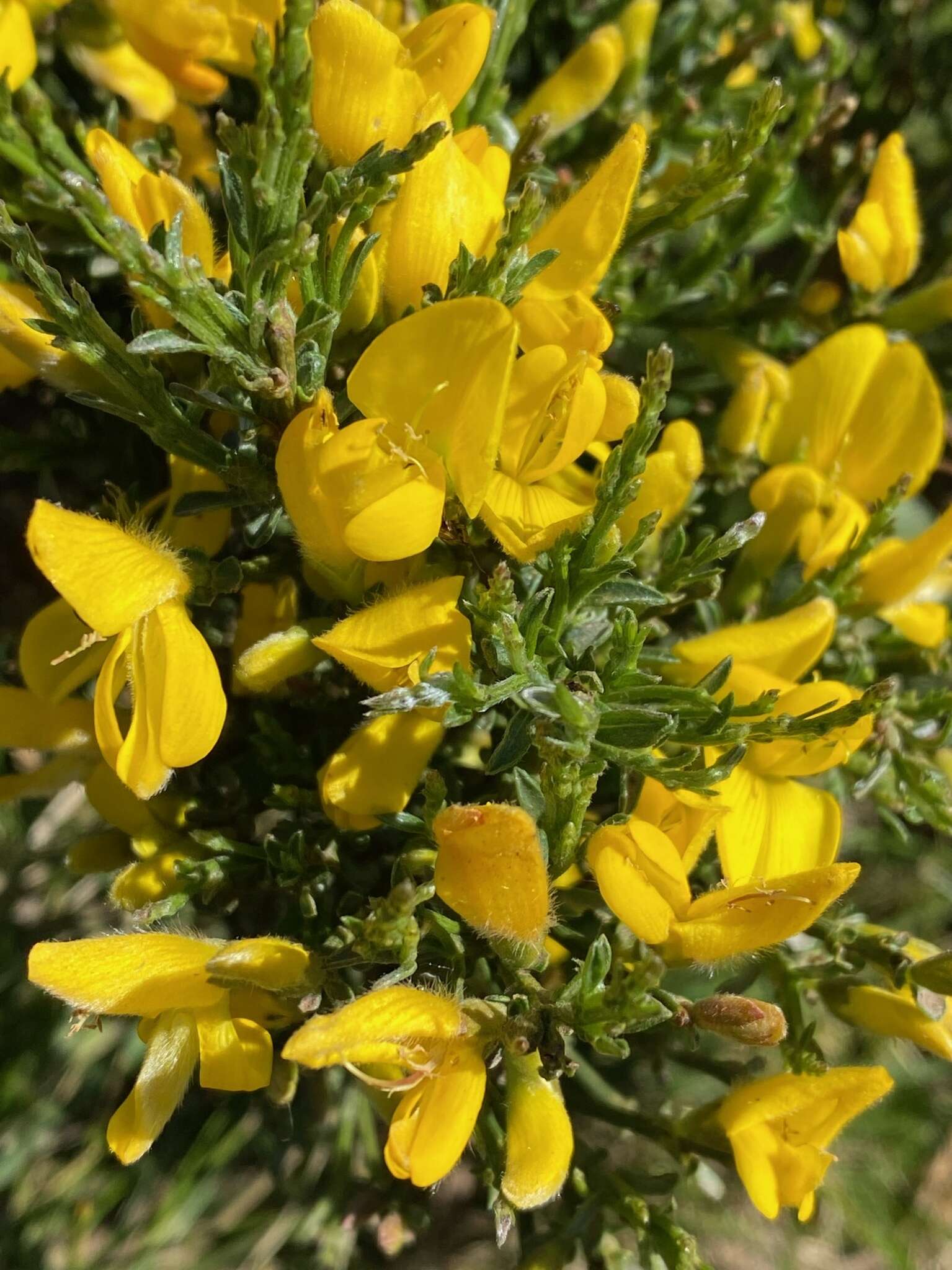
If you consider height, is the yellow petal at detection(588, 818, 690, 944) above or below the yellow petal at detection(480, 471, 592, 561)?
below

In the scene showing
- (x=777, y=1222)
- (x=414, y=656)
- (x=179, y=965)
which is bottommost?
(x=777, y=1222)

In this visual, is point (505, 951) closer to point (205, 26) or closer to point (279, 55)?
point (279, 55)

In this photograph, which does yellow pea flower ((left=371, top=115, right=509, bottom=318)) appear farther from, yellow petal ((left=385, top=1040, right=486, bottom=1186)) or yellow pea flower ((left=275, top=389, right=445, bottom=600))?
yellow petal ((left=385, top=1040, right=486, bottom=1186))

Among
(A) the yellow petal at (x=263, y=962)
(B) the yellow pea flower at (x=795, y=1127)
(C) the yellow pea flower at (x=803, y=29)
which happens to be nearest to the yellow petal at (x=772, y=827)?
(B) the yellow pea flower at (x=795, y=1127)

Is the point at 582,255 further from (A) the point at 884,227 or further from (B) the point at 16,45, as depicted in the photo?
(B) the point at 16,45

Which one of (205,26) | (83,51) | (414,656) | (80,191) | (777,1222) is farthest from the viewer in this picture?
(777,1222)

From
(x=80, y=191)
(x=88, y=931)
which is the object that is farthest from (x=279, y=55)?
(x=88, y=931)

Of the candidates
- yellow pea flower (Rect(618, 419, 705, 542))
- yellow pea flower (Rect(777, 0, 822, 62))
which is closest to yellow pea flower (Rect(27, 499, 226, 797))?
yellow pea flower (Rect(618, 419, 705, 542))
